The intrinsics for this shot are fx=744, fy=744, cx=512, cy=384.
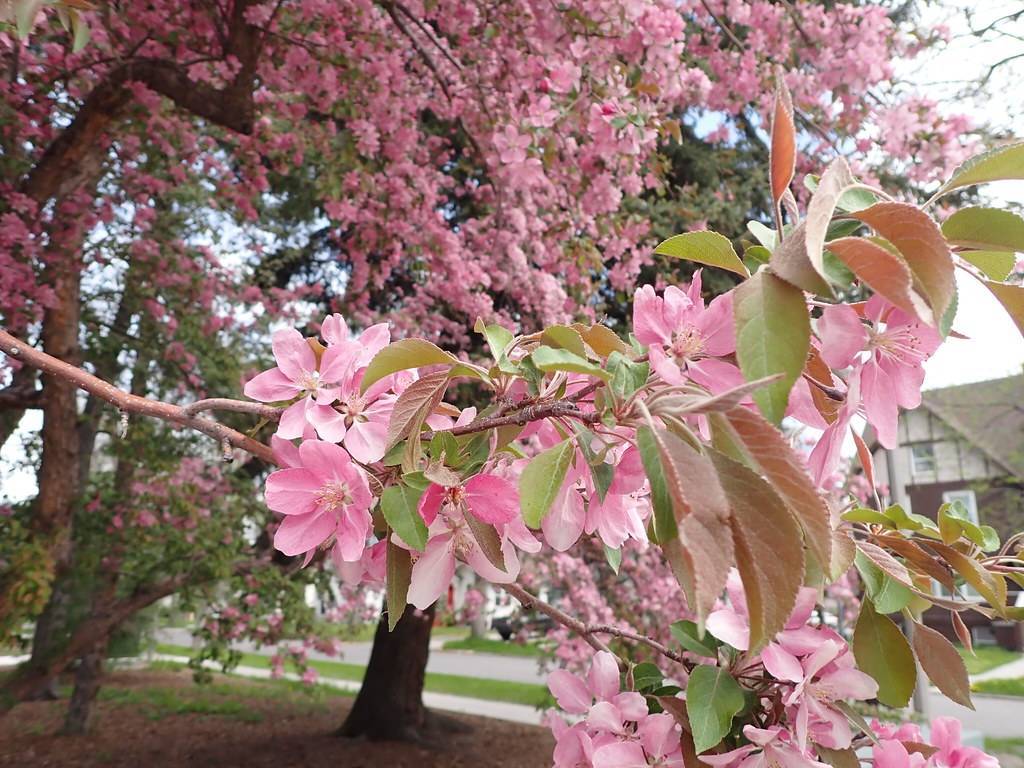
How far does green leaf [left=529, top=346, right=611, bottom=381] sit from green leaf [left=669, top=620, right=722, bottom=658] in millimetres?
427

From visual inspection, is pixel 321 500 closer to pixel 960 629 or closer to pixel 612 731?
pixel 612 731

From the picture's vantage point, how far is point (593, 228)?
4.02 meters

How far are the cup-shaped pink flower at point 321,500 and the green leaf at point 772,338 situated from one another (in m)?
0.37

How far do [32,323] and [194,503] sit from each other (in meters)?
2.10

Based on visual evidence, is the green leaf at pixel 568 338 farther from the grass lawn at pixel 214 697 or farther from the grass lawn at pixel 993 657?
the grass lawn at pixel 993 657

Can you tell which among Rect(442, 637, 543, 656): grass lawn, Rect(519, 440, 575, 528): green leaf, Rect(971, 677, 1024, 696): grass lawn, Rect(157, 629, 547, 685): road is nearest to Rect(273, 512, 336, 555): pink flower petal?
Rect(519, 440, 575, 528): green leaf

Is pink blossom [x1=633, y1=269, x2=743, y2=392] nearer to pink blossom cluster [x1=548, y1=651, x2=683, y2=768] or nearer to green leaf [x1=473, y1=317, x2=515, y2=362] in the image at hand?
green leaf [x1=473, y1=317, x2=515, y2=362]

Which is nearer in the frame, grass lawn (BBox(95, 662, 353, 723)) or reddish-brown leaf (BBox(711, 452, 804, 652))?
reddish-brown leaf (BBox(711, 452, 804, 652))

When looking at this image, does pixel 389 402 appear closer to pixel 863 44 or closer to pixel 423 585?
pixel 423 585

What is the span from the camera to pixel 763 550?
432mm

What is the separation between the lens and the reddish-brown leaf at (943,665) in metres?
0.85

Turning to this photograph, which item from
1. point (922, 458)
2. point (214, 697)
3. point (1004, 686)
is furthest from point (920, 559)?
point (922, 458)

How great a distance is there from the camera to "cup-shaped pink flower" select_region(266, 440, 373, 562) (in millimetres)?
683

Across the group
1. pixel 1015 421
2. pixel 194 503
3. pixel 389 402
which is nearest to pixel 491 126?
pixel 389 402
